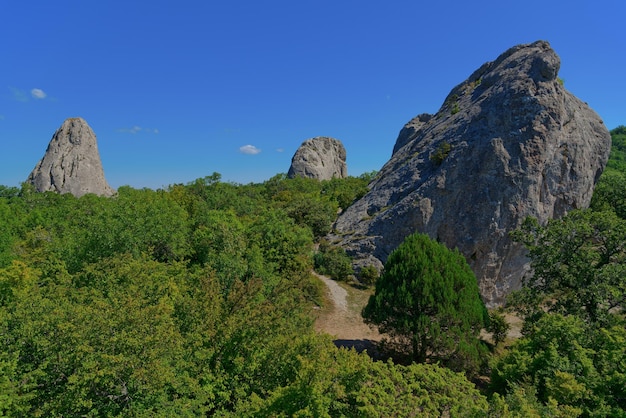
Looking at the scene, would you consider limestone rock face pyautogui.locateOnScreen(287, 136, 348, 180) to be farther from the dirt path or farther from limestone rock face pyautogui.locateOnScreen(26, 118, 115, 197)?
the dirt path

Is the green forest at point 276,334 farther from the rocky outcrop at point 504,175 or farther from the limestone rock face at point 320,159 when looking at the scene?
the limestone rock face at point 320,159

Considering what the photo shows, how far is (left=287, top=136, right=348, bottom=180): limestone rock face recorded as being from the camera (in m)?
112

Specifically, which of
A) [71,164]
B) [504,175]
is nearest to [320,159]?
[71,164]

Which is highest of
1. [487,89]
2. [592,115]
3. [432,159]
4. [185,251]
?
[487,89]

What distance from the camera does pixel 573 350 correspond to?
527 inches

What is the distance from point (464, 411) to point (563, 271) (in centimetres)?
1421

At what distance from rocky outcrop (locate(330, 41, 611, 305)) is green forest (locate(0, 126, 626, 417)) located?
9205 mm

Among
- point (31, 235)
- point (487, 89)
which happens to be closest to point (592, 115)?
point (487, 89)

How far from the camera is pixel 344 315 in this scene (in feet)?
90.9

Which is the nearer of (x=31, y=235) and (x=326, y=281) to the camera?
(x=31, y=235)

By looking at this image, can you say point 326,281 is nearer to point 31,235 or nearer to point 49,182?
point 31,235

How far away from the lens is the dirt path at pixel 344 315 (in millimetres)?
25156

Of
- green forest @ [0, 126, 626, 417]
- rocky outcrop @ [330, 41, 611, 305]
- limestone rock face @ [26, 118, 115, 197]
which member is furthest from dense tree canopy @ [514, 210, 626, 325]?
limestone rock face @ [26, 118, 115, 197]

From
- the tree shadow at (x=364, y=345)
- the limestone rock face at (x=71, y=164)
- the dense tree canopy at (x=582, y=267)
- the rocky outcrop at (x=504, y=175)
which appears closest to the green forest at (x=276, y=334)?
the dense tree canopy at (x=582, y=267)
